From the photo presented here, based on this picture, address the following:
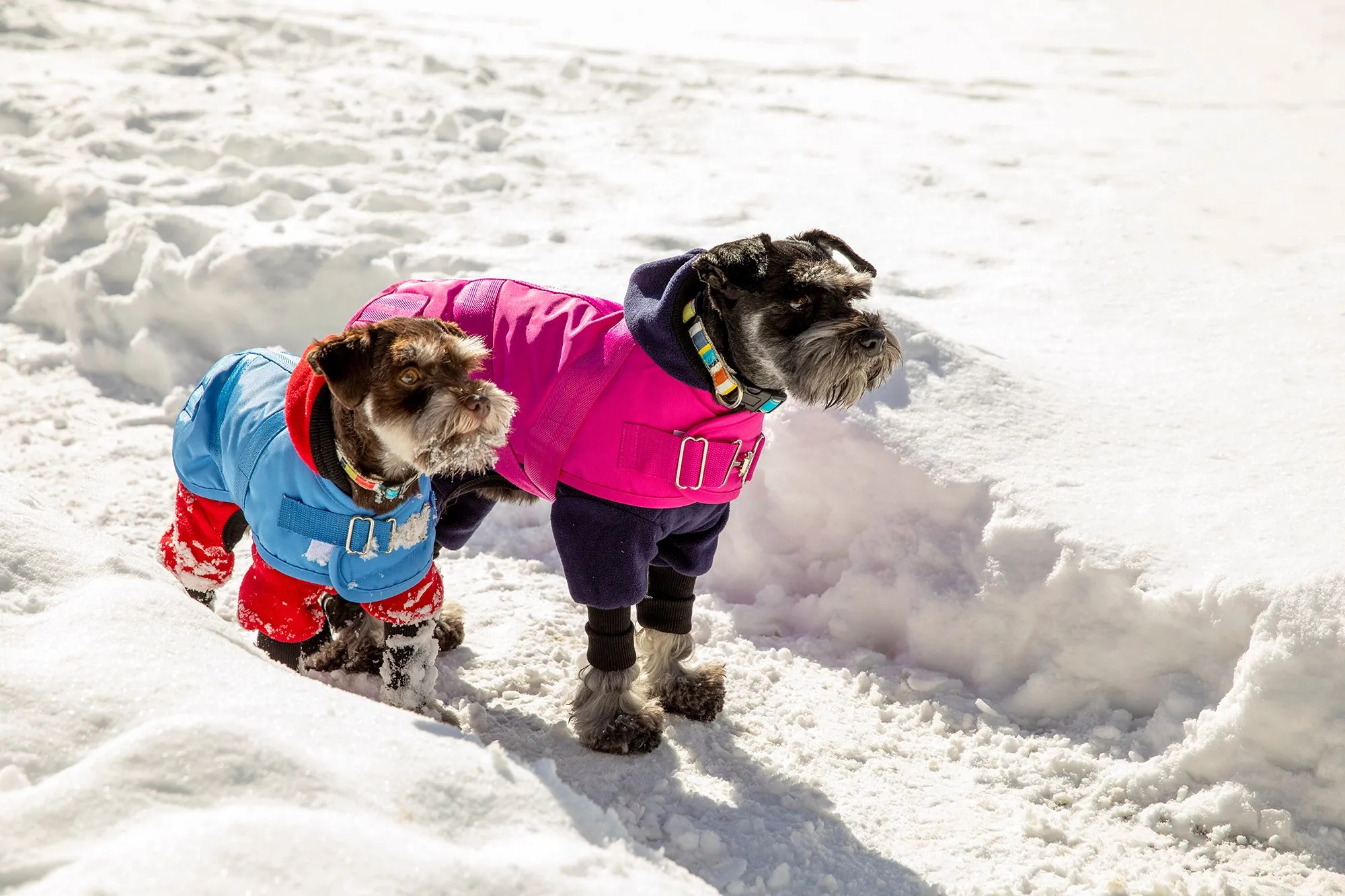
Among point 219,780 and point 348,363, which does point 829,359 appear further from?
point 219,780

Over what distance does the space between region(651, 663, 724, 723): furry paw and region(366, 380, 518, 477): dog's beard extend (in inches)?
53.4

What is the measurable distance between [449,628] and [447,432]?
4.62ft

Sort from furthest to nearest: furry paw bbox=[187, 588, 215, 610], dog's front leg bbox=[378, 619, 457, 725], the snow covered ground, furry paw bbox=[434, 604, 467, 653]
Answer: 1. furry paw bbox=[434, 604, 467, 653]
2. furry paw bbox=[187, 588, 215, 610]
3. dog's front leg bbox=[378, 619, 457, 725]
4. the snow covered ground

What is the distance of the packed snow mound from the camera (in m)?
1.91

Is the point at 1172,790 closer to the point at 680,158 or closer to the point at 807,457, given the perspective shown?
the point at 807,457

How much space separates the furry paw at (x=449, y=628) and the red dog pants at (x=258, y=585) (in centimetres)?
64

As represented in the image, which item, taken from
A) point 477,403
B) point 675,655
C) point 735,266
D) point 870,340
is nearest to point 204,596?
point 477,403

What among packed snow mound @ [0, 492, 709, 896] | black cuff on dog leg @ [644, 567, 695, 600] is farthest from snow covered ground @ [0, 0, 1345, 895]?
black cuff on dog leg @ [644, 567, 695, 600]

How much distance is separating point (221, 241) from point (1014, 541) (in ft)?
17.5

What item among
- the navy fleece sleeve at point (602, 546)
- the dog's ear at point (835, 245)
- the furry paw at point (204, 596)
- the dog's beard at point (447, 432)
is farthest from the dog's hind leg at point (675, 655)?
the furry paw at point (204, 596)

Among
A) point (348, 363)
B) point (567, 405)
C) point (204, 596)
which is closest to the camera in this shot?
point (348, 363)

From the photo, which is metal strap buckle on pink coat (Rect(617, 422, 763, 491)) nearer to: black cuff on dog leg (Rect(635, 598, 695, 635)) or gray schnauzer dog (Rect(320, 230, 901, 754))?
gray schnauzer dog (Rect(320, 230, 901, 754))

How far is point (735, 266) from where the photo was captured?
357 centimetres

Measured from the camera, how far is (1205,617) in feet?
12.6
